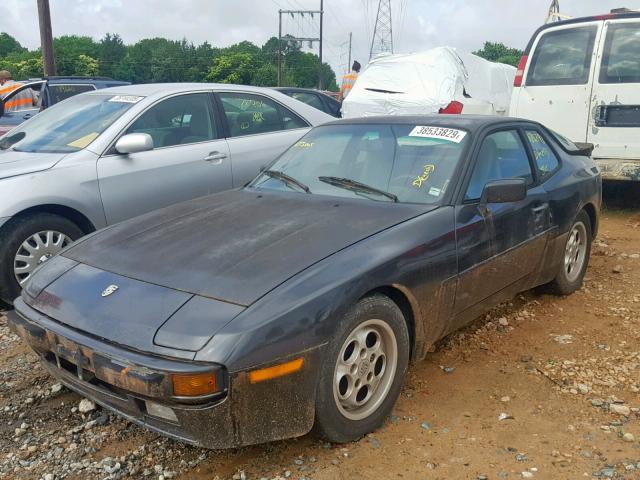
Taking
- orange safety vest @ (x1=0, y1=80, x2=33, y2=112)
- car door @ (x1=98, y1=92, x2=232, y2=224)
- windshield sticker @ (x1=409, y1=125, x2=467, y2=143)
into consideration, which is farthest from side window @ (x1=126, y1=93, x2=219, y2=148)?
orange safety vest @ (x1=0, y1=80, x2=33, y2=112)

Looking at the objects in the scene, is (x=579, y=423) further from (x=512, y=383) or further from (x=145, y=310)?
(x=145, y=310)

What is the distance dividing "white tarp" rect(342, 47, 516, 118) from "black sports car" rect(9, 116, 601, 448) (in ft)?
19.9

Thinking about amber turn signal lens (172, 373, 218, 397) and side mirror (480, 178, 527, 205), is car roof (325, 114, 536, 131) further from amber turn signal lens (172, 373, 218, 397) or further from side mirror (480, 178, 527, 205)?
amber turn signal lens (172, 373, 218, 397)

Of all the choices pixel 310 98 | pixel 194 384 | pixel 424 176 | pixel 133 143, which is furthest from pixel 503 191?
pixel 310 98

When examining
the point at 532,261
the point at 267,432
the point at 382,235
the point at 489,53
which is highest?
the point at 489,53

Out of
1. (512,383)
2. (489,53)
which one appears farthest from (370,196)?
(489,53)

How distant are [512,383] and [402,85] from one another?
25.7 feet

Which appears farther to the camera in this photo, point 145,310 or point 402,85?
point 402,85

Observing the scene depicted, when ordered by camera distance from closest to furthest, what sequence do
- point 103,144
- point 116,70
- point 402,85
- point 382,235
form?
point 382,235, point 103,144, point 402,85, point 116,70

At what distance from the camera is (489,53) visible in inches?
3760

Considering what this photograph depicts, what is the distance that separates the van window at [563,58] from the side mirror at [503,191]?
13.1ft

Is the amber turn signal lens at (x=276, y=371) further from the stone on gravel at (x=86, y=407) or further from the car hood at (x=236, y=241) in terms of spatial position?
the stone on gravel at (x=86, y=407)

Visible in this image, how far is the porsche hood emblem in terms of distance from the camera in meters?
2.52

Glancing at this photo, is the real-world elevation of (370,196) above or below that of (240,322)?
above
